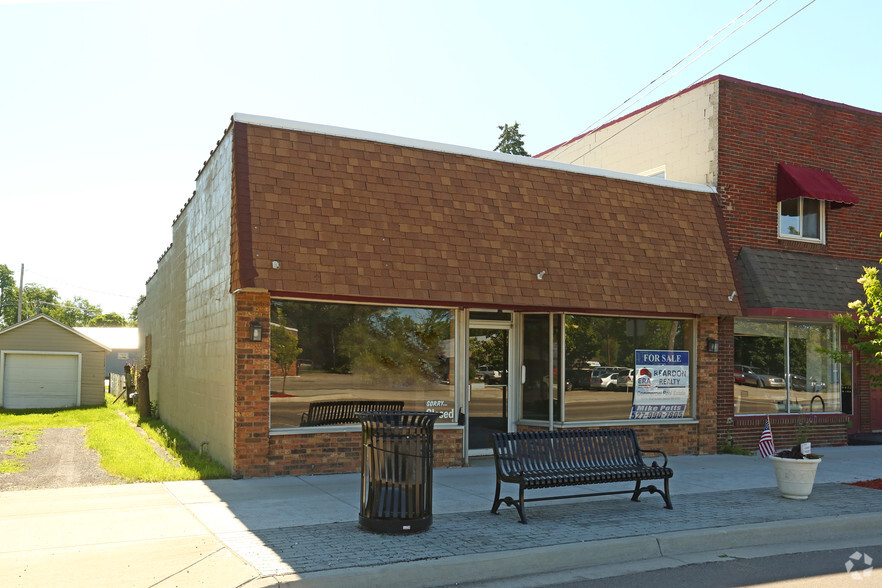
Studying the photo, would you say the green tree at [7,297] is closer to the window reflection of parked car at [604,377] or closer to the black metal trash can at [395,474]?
the window reflection of parked car at [604,377]

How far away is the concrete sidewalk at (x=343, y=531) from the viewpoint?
613 centimetres

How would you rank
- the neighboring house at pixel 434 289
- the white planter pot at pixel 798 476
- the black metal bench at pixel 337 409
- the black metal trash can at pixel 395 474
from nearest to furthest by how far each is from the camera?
the black metal trash can at pixel 395 474, the white planter pot at pixel 798 476, the neighboring house at pixel 434 289, the black metal bench at pixel 337 409

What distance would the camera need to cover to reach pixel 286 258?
10.1 metres

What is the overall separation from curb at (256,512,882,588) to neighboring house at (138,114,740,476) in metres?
4.68

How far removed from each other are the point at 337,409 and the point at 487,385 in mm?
2751

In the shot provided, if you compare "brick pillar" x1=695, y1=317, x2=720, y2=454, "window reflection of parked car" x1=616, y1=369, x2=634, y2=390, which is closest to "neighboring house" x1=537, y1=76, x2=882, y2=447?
"brick pillar" x1=695, y1=317, x2=720, y2=454

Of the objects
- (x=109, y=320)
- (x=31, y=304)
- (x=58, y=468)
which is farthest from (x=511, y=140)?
(x=109, y=320)

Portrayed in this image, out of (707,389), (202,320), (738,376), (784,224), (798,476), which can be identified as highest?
(784,224)

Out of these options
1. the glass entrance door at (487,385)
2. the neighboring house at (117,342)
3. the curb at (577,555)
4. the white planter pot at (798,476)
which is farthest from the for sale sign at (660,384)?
the neighboring house at (117,342)

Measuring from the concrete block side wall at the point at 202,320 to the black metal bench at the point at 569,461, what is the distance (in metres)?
4.24

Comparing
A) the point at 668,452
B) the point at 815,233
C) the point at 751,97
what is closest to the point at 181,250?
the point at 668,452

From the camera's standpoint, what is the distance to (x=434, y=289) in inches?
429

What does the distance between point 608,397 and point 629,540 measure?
6081 mm

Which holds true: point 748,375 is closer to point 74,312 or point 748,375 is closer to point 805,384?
point 805,384
